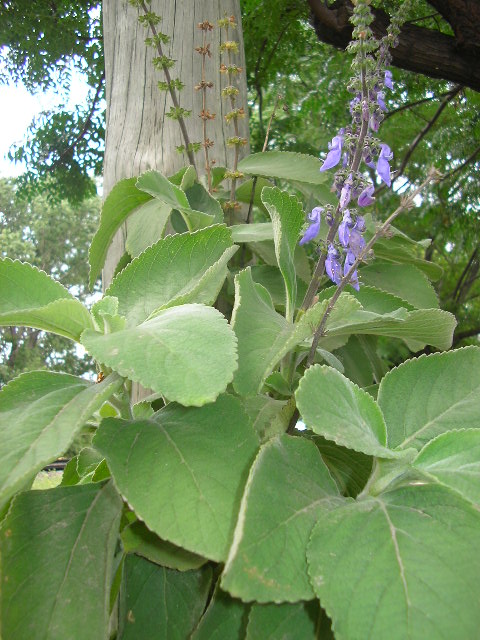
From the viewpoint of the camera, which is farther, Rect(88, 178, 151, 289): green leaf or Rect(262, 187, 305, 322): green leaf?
Rect(88, 178, 151, 289): green leaf

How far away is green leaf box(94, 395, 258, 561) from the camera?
409 mm

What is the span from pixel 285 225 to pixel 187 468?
0.90 ft

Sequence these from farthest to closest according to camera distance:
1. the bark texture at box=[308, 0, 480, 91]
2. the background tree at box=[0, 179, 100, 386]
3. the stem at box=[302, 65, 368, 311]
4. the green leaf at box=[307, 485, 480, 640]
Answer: the background tree at box=[0, 179, 100, 386] → the bark texture at box=[308, 0, 480, 91] → the stem at box=[302, 65, 368, 311] → the green leaf at box=[307, 485, 480, 640]

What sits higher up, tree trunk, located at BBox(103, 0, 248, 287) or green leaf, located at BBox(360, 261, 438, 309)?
tree trunk, located at BBox(103, 0, 248, 287)

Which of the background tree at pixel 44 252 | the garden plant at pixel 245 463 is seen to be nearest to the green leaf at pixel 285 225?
the garden plant at pixel 245 463

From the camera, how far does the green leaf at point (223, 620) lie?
1.63 ft

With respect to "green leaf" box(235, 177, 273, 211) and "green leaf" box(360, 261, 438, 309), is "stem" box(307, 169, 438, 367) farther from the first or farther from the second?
"green leaf" box(235, 177, 273, 211)

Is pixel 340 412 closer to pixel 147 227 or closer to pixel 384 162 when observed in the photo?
pixel 384 162

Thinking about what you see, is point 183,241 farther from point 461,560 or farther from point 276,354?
point 461,560

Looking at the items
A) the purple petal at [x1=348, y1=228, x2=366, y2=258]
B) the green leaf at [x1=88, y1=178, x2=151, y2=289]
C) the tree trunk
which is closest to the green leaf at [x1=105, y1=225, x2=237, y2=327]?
the purple petal at [x1=348, y1=228, x2=366, y2=258]

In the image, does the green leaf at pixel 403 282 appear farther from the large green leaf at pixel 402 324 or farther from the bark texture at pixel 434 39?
the bark texture at pixel 434 39

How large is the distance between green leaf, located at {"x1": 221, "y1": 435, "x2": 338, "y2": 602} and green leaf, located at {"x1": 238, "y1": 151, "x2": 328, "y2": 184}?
485mm

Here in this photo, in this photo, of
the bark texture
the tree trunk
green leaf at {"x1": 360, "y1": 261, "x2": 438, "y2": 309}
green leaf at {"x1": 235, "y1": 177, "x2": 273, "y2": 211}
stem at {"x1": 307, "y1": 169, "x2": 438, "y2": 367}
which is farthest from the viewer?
the bark texture

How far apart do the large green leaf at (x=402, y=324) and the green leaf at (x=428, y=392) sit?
0.18ft
